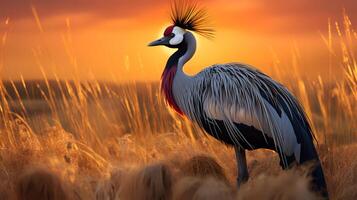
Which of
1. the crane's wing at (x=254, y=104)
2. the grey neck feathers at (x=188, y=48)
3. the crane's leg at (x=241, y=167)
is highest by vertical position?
the grey neck feathers at (x=188, y=48)

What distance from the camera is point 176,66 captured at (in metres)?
5.27

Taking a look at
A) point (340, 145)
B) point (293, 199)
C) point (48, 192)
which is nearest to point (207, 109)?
point (340, 145)

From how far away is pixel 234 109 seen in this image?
4758 millimetres

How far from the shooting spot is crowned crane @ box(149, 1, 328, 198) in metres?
4.65

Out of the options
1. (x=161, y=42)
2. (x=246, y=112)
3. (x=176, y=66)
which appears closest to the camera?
(x=246, y=112)

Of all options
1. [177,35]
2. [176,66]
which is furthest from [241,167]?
[177,35]

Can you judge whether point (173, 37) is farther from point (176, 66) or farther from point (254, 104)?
point (254, 104)

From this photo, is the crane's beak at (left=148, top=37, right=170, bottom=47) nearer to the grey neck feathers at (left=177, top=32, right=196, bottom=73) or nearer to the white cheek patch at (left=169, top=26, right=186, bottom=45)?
the white cheek patch at (left=169, top=26, right=186, bottom=45)

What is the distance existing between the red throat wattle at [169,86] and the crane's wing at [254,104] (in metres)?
0.29

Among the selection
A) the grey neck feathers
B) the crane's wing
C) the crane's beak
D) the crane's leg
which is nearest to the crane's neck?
the grey neck feathers

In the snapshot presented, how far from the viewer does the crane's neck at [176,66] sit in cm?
522

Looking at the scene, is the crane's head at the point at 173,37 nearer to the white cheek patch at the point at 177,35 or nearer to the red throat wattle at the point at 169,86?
the white cheek patch at the point at 177,35

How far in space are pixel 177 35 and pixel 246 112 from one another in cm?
100

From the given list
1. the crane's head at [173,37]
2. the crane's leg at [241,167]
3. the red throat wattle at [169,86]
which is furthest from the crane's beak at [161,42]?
the crane's leg at [241,167]
